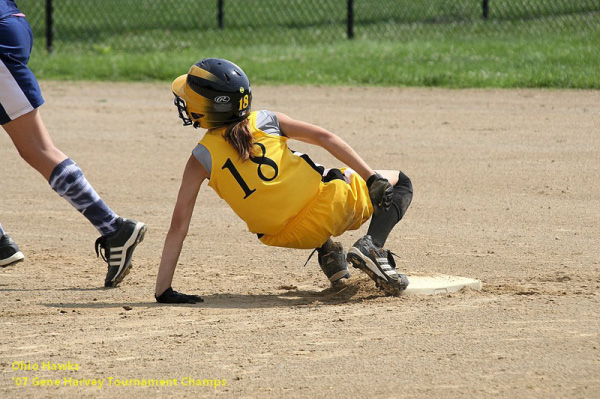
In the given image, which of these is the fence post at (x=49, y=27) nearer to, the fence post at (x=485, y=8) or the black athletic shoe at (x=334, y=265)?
the fence post at (x=485, y=8)

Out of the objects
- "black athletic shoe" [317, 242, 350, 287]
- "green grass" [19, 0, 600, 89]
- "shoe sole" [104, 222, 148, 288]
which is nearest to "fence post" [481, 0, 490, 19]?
"green grass" [19, 0, 600, 89]

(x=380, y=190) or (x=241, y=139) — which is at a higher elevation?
(x=241, y=139)

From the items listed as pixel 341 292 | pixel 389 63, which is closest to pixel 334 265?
pixel 341 292

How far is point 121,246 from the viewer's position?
5465 mm

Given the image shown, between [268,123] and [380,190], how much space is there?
67 cm

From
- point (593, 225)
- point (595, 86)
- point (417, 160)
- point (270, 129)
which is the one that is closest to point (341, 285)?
point (270, 129)

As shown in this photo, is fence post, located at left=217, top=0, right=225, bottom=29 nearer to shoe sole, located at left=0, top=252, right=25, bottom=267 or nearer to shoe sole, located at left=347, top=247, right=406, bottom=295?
A: shoe sole, located at left=0, top=252, right=25, bottom=267

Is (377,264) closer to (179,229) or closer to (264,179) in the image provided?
(264,179)

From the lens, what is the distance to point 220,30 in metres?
19.3

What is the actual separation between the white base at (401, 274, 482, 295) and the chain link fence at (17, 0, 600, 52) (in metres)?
12.8

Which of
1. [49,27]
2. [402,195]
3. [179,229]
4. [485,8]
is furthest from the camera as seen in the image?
[485,8]

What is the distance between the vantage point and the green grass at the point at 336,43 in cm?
1380

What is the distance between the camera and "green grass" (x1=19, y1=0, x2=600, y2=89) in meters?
13.8

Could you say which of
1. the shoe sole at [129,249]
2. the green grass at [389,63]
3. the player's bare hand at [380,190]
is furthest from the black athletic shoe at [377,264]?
the green grass at [389,63]
